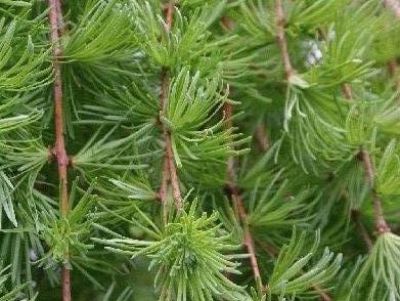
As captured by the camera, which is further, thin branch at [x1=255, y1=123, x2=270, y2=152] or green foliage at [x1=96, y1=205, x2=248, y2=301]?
thin branch at [x1=255, y1=123, x2=270, y2=152]

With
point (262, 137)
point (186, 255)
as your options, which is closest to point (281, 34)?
point (262, 137)

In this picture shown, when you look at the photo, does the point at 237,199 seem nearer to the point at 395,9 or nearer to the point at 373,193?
the point at 373,193

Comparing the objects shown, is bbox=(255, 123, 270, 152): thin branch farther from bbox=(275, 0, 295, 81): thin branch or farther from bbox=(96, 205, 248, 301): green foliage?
bbox=(96, 205, 248, 301): green foliage

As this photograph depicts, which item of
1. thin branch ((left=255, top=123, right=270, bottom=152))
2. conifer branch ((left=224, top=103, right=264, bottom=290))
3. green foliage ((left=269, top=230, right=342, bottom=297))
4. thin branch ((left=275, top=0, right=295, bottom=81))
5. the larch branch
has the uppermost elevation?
the larch branch

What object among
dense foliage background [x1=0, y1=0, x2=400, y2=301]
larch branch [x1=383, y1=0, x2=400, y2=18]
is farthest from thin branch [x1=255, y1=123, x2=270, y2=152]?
larch branch [x1=383, y1=0, x2=400, y2=18]

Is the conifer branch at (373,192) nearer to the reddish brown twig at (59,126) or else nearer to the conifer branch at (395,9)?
the conifer branch at (395,9)

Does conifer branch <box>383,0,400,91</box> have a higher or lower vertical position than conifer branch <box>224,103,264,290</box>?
higher

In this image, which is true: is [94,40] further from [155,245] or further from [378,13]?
[378,13]

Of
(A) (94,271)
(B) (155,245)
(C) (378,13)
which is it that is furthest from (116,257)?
(C) (378,13)
